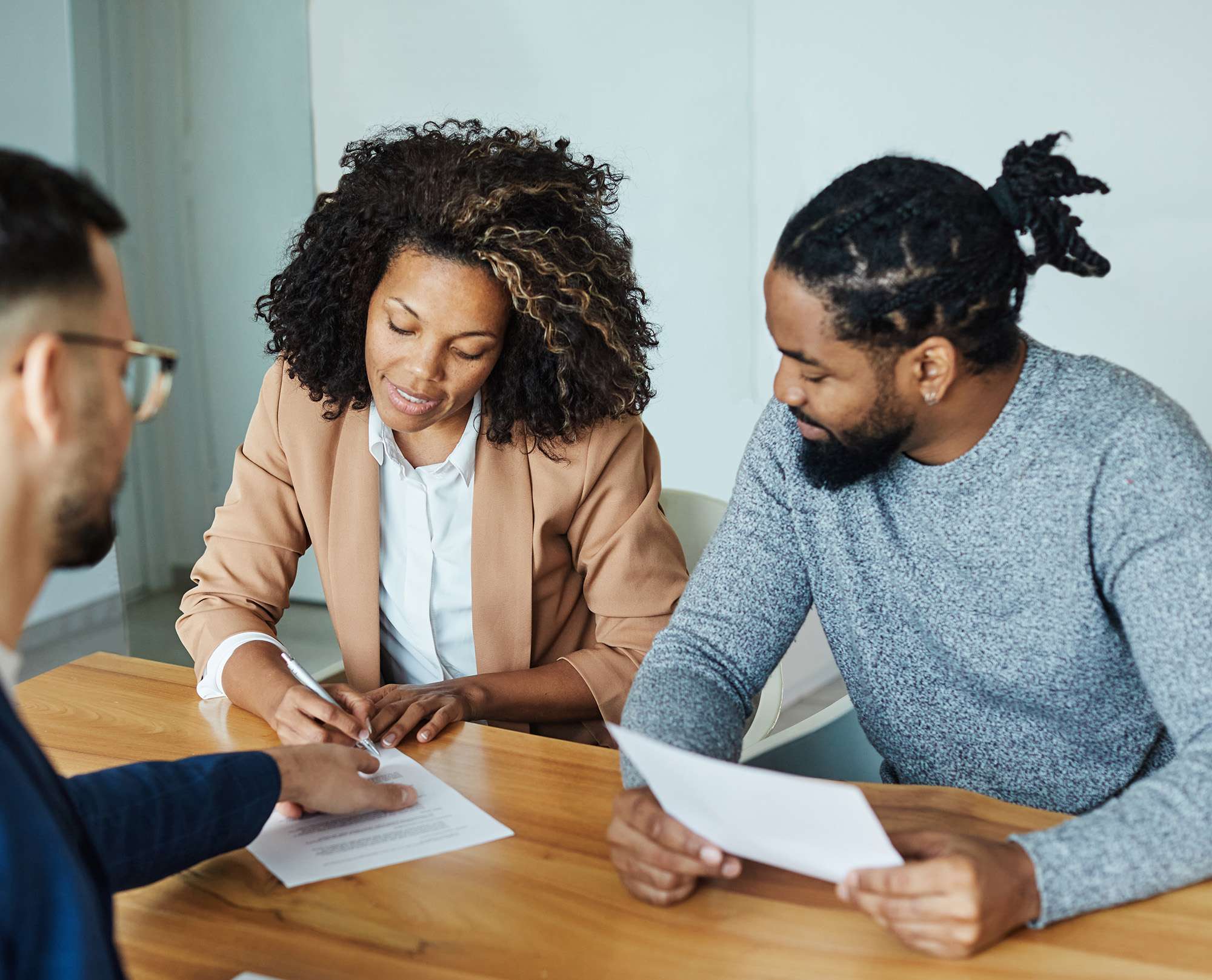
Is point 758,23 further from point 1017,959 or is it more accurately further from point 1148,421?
point 1017,959

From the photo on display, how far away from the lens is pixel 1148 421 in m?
1.33

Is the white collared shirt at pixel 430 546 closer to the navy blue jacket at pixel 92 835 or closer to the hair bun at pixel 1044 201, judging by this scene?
the navy blue jacket at pixel 92 835

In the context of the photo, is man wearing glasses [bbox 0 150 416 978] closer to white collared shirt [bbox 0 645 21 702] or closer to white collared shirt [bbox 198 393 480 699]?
white collared shirt [bbox 0 645 21 702]

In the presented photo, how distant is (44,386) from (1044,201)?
3.62 ft

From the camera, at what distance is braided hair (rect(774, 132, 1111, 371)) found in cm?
134

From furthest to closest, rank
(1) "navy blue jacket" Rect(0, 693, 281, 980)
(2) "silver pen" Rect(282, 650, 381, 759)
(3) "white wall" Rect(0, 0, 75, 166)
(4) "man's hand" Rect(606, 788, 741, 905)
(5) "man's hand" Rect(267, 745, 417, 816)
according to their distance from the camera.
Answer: (3) "white wall" Rect(0, 0, 75, 166) → (2) "silver pen" Rect(282, 650, 381, 759) → (5) "man's hand" Rect(267, 745, 417, 816) → (4) "man's hand" Rect(606, 788, 741, 905) → (1) "navy blue jacket" Rect(0, 693, 281, 980)

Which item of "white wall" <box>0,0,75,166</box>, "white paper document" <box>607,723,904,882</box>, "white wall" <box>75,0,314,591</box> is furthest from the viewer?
"white wall" <box>75,0,314,591</box>

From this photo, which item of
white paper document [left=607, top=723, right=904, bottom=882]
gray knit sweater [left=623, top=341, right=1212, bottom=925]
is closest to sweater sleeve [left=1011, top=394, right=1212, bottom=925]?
gray knit sweater [left=623, top=341, right=1212, bottom=925]

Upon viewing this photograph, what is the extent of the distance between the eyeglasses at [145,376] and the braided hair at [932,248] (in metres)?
0.73

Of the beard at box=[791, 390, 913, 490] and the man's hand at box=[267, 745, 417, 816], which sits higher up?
the beard at box=[791, 390, 913, 490]

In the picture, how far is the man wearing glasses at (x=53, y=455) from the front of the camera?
31.1 inches

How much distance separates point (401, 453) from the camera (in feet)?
6.31

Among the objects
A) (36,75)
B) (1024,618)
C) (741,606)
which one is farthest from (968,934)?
(36,75)

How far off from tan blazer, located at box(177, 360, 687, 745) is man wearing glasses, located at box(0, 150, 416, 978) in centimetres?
84
